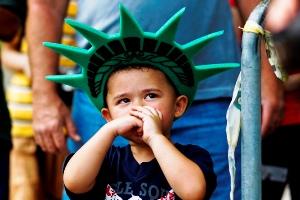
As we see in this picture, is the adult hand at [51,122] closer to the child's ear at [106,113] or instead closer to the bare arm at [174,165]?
the child's ear at [106,113]

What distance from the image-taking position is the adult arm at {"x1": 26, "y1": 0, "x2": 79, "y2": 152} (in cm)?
333

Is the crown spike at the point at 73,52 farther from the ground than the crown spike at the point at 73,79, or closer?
farther from the ground

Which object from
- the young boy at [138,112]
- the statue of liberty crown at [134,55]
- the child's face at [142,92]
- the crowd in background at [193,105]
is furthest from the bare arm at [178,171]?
the crowd in background at [193,105]

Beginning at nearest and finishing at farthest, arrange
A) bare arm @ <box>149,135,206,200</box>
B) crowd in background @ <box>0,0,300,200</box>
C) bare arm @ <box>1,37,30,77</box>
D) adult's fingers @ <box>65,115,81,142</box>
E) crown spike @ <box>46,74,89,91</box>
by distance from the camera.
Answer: bare arm @ <box>149,135,206,200</box> → crown spike @ <box>46,74,89,91</box> → crowd in background @ <box>0,0,300,200</box> → adult's fingers @ <box>65,115,81,142</box> → bare arm @ <box>1,37,30,77</box>

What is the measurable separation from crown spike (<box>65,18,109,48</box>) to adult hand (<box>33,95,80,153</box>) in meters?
0.89

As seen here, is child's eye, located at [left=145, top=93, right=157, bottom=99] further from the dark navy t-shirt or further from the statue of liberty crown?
the dark navy t-shirt

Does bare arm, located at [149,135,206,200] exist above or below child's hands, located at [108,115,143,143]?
below

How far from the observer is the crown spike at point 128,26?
2.39m

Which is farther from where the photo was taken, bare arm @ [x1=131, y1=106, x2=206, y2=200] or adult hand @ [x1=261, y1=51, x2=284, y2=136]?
adult hand @ [x1=261, y1=51, x2=284, y2=136]

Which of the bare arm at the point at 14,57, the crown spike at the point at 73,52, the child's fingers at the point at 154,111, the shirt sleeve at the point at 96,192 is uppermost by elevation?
the bare arm at the point at 14,57

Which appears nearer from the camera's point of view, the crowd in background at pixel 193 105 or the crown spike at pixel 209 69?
the crown spike at pixel 209 69

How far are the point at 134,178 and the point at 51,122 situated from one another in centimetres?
90

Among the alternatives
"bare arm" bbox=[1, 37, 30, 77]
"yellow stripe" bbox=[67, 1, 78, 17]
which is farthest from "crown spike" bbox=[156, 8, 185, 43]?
"bare arm" bbox=[1, 37, 30, 77]

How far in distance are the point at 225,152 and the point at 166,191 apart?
0.63 metres
